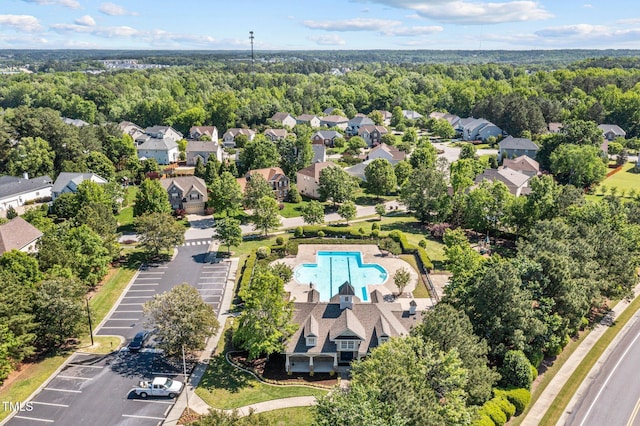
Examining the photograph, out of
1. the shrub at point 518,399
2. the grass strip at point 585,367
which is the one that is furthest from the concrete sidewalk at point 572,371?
the shrub at point 518,399

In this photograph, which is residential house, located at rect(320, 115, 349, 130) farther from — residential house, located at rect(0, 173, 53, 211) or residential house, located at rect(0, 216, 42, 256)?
residential house, located at rect(0, 216, 42, 256)

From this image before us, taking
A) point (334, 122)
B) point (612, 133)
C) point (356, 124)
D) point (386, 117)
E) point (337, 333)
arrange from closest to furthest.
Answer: point (337, 333), point (612, 133), point (356, 124), point (334, 122), point (386, 117)

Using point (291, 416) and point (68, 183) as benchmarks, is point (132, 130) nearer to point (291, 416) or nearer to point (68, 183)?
point (68, 183)

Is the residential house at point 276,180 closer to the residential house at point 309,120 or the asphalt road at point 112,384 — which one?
the asphalt road at point 112,384

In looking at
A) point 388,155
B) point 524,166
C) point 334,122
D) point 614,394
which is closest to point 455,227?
point 524,166

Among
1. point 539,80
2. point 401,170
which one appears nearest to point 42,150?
point 401,170

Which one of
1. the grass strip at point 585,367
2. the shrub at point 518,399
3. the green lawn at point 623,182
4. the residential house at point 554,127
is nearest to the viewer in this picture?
the shrub at point 518,399
